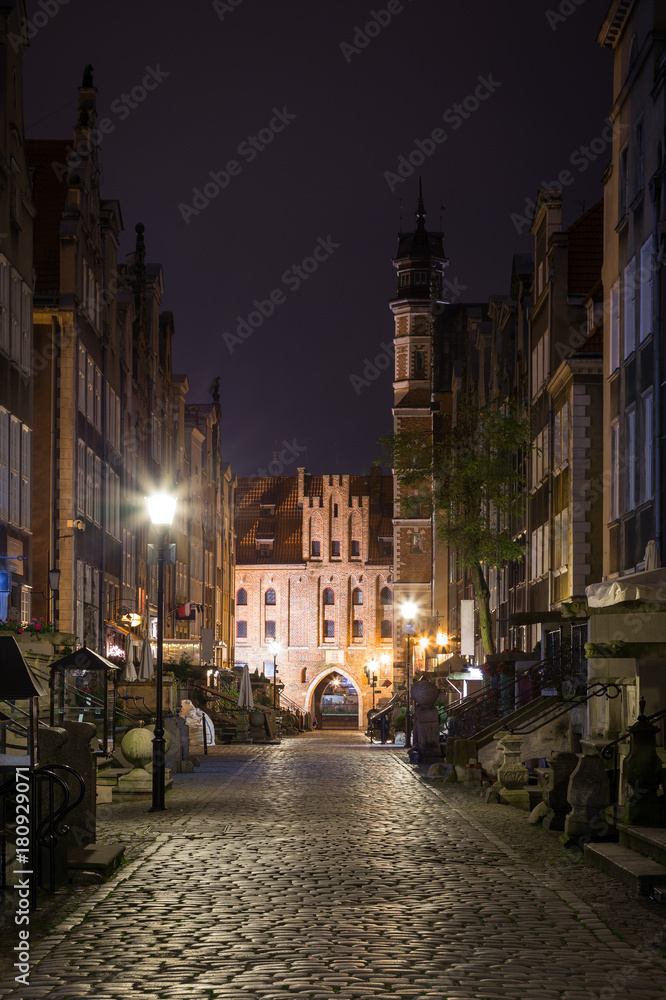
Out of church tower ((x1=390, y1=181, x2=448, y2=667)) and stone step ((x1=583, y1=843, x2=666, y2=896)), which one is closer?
stone step ((x1=583, y1=843, x2=666, y2=896))

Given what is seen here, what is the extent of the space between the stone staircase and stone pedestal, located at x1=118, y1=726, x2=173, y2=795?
9640 mm

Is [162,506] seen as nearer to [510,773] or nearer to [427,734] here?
[510,773]

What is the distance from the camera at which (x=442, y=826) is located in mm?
17953

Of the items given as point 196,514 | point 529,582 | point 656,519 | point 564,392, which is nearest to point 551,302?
point 564,392

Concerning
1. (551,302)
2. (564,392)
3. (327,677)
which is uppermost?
(551,302)

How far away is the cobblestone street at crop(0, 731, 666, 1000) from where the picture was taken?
8.05 meters

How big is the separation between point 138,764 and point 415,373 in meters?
63.6

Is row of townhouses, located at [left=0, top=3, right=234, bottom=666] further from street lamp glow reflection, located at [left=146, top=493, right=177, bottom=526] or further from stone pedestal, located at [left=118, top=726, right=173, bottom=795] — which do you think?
street lamp glow reflection, located at [left=146, top=493, right=177, bottom=526]

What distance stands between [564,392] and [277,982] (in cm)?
2487

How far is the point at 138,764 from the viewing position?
22656 millimetres

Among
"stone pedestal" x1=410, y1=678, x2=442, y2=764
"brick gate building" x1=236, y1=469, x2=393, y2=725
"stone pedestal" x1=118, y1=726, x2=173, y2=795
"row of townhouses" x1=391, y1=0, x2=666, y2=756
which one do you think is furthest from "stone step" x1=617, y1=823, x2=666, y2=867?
"brick gate building" x1=236, y1=469, x2=393, y2=725

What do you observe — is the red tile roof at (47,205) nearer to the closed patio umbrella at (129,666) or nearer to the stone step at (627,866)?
the closed patio umbrella at (129,666)

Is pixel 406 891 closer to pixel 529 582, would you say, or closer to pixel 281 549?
pixel 529 582

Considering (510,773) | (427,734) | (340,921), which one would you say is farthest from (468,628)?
(340,921)
